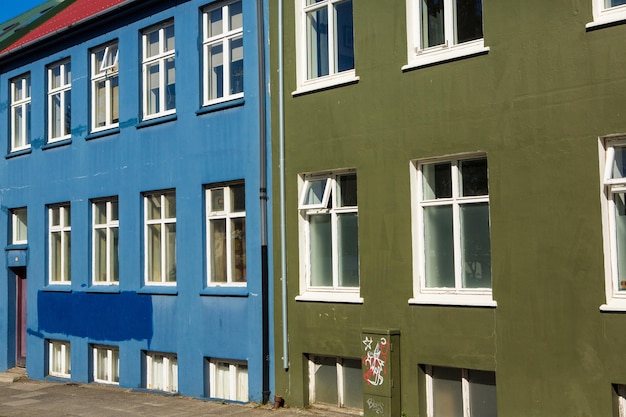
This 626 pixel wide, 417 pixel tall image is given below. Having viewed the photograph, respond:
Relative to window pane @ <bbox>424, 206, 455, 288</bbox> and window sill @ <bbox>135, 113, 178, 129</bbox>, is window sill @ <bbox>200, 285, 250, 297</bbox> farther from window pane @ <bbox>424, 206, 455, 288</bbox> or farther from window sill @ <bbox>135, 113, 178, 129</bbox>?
window pane @ <bbox>424, 206, 455, 288</bbox>

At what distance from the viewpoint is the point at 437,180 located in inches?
490

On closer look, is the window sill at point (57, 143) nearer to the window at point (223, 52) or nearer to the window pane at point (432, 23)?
the window at point (223, 52)

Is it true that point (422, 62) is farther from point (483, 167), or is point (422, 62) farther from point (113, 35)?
point (113, 35)

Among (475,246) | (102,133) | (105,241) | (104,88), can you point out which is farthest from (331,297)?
(104,88)

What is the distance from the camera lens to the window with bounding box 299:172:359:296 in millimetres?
13664

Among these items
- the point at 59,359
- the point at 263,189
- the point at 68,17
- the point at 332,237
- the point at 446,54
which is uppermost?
→ the point at 68,17

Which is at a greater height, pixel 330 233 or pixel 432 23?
pixel 432 23

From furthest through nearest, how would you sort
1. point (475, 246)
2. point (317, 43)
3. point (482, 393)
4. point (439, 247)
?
point (317, 43)
point (439, 247)
point (475, 246)
point (482, 393)

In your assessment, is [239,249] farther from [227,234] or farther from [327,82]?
[327,82]

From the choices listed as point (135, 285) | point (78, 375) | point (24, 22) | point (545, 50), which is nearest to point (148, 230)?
point (135, 285)

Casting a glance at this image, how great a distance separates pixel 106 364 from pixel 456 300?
9.65 metres

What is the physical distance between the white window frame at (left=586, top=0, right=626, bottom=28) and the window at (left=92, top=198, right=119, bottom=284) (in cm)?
1124

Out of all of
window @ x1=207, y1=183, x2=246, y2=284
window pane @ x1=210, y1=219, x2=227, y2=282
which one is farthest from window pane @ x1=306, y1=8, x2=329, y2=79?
window pane @ x1=210, y1=219, x2=227, y2=282

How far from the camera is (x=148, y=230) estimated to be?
17875 mm
